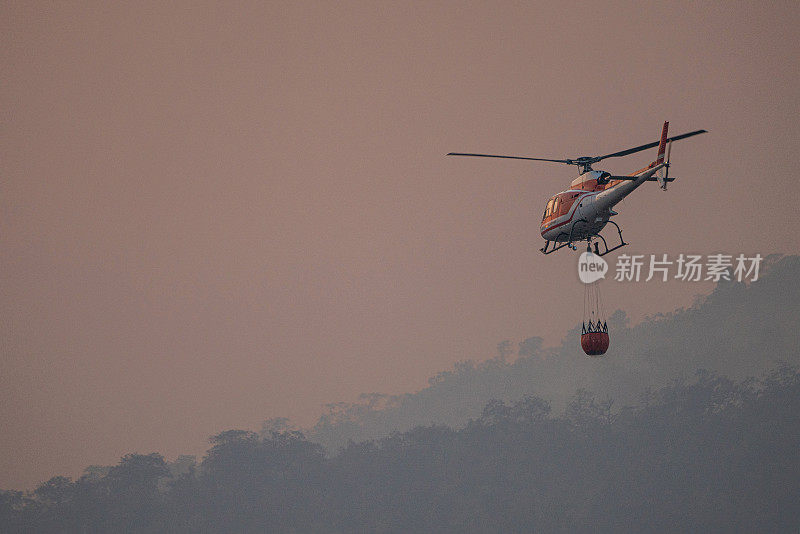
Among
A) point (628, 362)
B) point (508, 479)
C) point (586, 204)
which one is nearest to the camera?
point (586, 204)

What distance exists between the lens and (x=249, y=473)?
4028 inches

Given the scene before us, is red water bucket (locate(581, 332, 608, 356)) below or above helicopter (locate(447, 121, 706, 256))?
below

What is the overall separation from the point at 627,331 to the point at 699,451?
43.7 metres

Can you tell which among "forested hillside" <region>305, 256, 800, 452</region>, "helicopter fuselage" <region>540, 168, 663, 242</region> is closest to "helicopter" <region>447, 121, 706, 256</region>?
"helicopter fuselage" <region>540, 168, 663, 242</region>

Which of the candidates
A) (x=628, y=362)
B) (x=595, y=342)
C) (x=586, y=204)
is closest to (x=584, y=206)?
(x=586, y=204)

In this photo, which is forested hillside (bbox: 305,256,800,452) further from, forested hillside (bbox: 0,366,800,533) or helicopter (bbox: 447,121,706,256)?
helicopter (bbox: 447,121,706,256)

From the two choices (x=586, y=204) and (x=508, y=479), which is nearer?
(x=586, y=204)

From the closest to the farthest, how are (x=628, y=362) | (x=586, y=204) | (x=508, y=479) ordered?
(x=586, y=204)
(x=508, y=479)
(x=628, y=362)

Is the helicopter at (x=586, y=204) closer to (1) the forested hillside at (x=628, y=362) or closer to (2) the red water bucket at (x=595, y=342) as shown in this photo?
(2) the red water bucket at (x=595, y=342)

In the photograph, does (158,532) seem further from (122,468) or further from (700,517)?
(700,517)

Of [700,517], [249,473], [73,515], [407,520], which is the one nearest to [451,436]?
[407,520]

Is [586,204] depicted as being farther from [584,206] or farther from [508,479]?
[508,479]

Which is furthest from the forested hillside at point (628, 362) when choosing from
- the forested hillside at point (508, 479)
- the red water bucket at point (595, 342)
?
the red water bucket at point (595, 342)

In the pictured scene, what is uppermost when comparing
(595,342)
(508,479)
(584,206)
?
(584,206)
